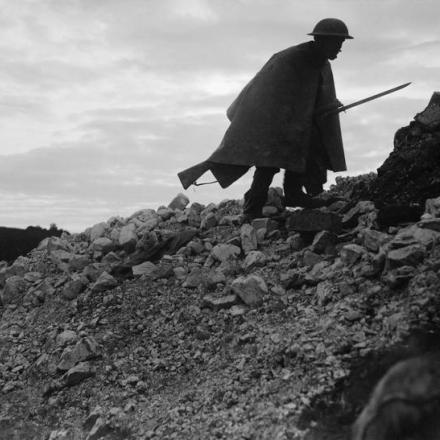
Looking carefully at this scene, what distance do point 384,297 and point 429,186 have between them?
182 cm

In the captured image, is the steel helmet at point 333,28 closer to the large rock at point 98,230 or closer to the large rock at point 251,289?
the large rock at point 251,289

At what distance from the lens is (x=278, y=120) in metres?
8.05

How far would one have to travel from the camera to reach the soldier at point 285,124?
7.98 meters

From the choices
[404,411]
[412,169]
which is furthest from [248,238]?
[404,411]

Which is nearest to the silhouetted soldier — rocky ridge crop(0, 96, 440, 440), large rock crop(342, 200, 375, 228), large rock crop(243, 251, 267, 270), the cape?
rocky ridge crop(0, 96, 440, 440)

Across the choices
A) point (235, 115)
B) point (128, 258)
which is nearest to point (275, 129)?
point (235, 115)

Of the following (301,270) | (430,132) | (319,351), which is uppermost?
(430,132)

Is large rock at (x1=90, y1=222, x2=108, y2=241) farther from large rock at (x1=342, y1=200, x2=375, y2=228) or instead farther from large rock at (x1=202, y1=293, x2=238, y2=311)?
large rock at (x1=342, y1=200, x2=375, y2=228)

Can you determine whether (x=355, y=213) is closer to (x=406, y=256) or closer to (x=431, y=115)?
(x=431, y=115)

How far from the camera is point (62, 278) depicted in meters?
9.07

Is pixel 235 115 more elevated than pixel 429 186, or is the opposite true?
pixel 235 115

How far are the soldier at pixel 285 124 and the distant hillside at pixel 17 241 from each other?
3972 millimetres

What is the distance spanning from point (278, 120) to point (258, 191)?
78 centimetres

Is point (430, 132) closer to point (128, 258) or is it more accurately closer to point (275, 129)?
point (275, 129)
